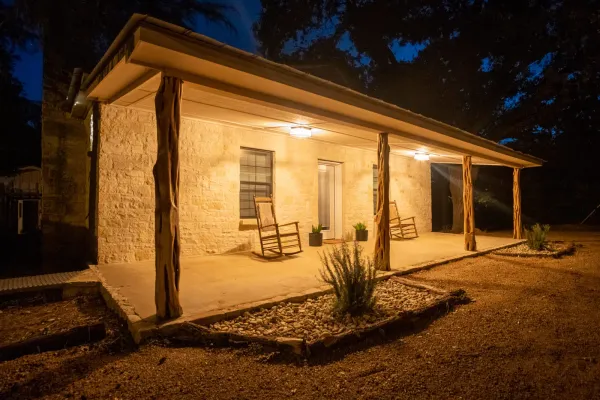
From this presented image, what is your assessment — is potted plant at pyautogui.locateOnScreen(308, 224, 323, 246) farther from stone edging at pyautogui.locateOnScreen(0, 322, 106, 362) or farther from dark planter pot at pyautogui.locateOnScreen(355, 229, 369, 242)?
stone edging at pyautogui.locateOnScreen(0, 322, 106, 362)

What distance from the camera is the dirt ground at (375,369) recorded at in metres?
2.28

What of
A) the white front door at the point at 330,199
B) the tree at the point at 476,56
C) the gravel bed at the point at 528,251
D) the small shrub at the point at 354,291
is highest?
the tree at the point at 476,56

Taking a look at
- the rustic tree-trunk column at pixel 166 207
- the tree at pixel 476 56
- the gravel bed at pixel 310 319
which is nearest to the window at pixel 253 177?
the gravel bed at pixel 310 319

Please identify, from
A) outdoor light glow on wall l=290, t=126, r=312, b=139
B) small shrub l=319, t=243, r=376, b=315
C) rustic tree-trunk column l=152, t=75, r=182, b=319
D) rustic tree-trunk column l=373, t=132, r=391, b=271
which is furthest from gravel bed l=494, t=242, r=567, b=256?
rustic tree-trunk column l=152, t=75, r=182, b=319

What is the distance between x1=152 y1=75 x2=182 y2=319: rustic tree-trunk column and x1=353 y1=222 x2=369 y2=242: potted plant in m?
5.98

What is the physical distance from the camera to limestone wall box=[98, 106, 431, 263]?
17.6 ft

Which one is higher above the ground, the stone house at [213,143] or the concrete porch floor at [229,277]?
the stone house at [213,143]

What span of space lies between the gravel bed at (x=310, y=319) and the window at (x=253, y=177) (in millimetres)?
3424

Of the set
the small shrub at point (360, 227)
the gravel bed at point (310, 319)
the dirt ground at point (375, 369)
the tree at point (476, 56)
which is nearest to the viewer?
the dirt ground at point (375, 369)

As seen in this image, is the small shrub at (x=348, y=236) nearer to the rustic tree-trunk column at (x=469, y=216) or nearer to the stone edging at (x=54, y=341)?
the rustic tree-trunk column at (x=469, y=216)

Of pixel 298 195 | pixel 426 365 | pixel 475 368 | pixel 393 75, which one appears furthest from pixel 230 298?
pixel 393 75

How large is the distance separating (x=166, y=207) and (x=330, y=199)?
247 inches

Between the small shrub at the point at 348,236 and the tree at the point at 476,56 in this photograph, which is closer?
the small shrub at the point at 348,236

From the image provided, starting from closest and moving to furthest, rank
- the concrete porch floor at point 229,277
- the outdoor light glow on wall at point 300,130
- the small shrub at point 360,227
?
the concrete porch floor at point 229,277, the outdoor light glow on wall at point 300,130, the small shrub at point 360,227
